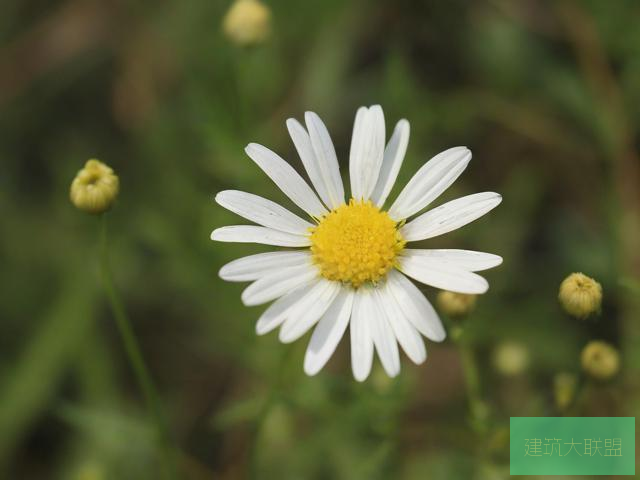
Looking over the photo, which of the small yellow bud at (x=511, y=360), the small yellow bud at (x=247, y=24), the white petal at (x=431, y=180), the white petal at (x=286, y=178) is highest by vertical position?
the small yellow bud at (x=247, y=24)

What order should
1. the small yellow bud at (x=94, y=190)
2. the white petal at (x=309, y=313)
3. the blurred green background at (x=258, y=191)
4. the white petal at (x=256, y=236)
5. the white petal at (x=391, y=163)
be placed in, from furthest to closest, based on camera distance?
the blurred green background at (x=258, y=191) < the white petal at (x=391, y=163) < the small yellow bud at (x=94, y=190) < the white petal at (x=256, y=236) < the white petal at (x=309, y=313)

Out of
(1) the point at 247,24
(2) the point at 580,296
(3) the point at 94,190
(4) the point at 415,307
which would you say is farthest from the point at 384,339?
(1) the point at 247,24

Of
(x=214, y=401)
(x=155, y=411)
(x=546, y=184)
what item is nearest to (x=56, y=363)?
(x=214, y=401)

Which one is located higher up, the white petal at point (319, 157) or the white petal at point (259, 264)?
the white petal at point (319, 157)

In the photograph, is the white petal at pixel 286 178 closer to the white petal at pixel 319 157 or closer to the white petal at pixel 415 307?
the white petal at pixel 319 157

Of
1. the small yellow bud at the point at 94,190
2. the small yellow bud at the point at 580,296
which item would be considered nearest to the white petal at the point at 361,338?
the small yellow bud at the point at 580,296

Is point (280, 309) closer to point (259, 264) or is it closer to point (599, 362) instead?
point (259, 264)
